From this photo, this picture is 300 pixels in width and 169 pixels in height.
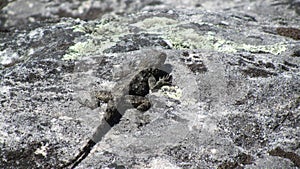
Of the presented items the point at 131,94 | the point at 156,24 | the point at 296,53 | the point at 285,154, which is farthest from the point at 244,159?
the point at 156,24

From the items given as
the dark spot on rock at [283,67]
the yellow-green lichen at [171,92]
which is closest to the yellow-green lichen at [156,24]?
the yellow-green lichen at [171,92]

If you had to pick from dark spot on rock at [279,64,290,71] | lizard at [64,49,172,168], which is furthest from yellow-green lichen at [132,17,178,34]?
dark spot on rock at [279,64,290,71]

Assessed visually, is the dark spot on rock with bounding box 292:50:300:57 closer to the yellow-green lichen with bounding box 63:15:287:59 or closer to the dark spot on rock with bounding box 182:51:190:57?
the yellow-green lichen with bounding box 63:15:287:59

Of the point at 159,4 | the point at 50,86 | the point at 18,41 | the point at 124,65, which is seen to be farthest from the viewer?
the point at 159,4

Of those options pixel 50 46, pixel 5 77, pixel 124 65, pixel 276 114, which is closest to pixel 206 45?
pixel 124 65

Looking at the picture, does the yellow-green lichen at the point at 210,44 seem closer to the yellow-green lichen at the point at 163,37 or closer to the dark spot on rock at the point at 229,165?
the yellow-green lichen at the point at 163,37

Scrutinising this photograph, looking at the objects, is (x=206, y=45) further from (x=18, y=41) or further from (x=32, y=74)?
(x=18, y=41)

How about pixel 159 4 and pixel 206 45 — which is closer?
pixel 206 45
